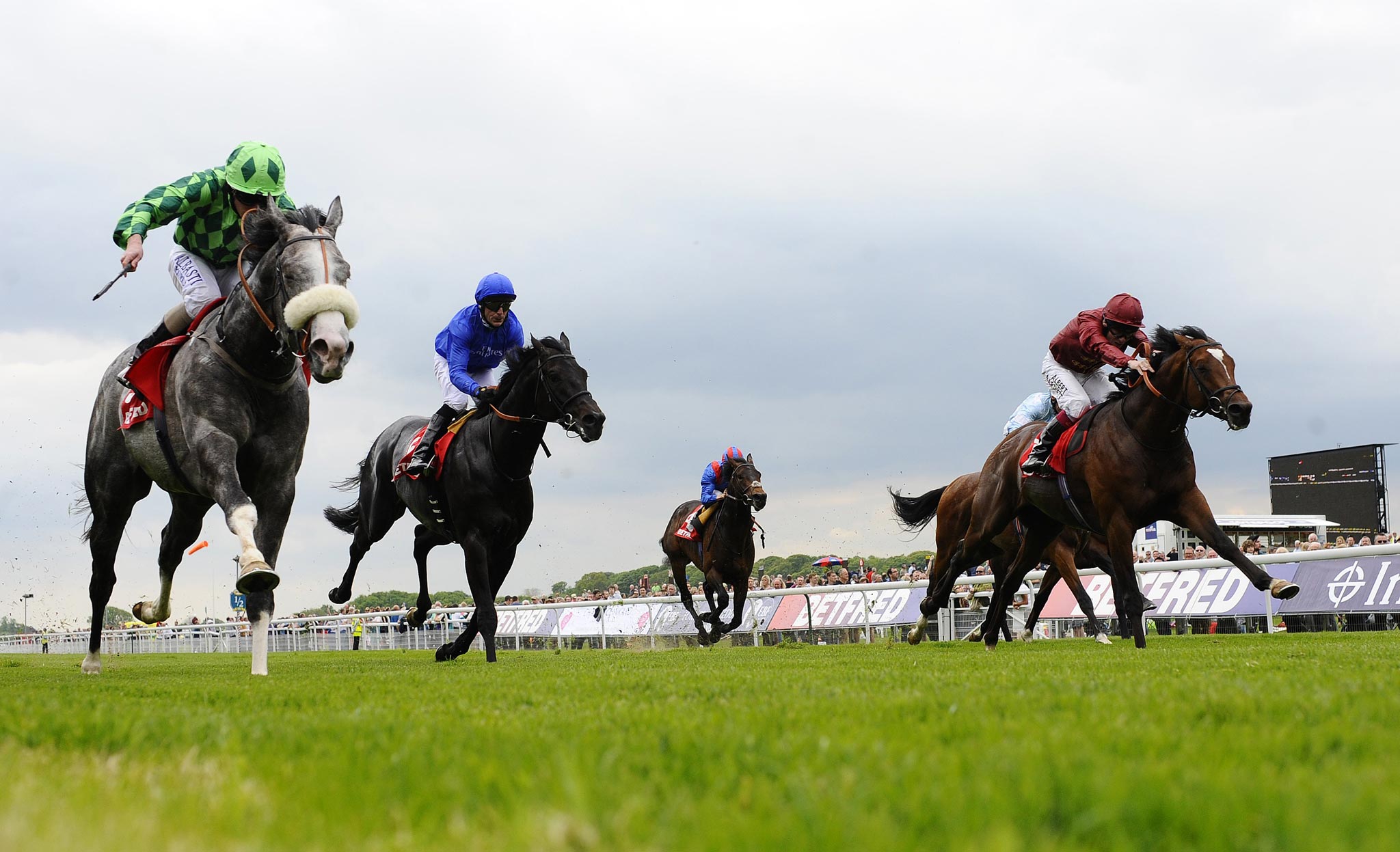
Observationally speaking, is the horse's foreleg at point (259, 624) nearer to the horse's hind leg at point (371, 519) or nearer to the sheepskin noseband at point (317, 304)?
the sheepskin noseband at point (317, 304)

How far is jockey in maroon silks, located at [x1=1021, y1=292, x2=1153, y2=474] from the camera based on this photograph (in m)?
10.1

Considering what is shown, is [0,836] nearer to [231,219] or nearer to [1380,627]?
[231,219]

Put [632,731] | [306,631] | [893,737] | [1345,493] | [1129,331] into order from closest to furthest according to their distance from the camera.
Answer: [893,737] < [632,731] < [1129,331] < [306,631] < [1345,493]

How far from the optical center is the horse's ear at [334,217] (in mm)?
7160

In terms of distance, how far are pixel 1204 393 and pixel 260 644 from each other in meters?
7.05

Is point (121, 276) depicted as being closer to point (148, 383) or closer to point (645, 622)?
point (148, 383)

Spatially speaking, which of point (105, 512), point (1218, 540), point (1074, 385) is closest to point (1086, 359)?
point (1074, 385)

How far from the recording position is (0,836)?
1615 mm

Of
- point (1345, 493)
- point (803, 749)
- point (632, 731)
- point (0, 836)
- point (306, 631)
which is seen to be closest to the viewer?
point (0, 836)

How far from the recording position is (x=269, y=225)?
701 cm

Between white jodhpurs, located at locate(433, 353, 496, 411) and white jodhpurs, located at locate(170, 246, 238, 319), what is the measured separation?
3.04 m

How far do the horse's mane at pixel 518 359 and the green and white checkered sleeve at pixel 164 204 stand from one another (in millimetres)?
3080

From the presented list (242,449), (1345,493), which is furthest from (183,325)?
(1345,493)

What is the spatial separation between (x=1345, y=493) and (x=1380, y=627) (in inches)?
1081
